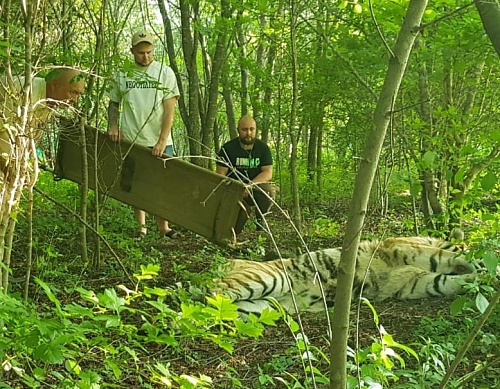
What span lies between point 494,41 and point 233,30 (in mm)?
5095

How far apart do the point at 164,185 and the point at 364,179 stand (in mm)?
3948

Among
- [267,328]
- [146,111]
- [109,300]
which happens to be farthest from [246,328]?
[146,111]

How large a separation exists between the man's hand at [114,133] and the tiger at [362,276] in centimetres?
148

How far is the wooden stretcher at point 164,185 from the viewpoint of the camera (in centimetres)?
557

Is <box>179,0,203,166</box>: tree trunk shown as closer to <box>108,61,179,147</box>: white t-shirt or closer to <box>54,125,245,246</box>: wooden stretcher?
<box>108,61,179,147</box>: white t-shirt

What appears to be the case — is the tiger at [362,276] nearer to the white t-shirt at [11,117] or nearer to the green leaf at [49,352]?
the white t-shirt at [11,117]

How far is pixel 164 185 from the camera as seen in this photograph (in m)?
5.84

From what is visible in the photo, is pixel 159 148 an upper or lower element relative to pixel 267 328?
upper

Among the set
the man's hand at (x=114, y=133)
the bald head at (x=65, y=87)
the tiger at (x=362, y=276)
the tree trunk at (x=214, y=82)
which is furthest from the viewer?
the tree trunk at (x=214, y=82)

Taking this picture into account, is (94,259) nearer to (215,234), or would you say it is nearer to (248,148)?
(215,234)

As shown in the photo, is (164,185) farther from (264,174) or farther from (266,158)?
(266,158)

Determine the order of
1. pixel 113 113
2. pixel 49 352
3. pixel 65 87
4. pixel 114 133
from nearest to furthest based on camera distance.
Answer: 1. pixel 49 352
2. pixel 65 87
3. pixel 114 133
4. pixel 113 113

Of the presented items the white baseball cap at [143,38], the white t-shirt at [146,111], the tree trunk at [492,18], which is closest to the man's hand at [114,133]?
the white t-shirt at [146,111]

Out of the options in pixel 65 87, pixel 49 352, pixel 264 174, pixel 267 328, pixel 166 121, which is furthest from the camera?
pixel 264 174
